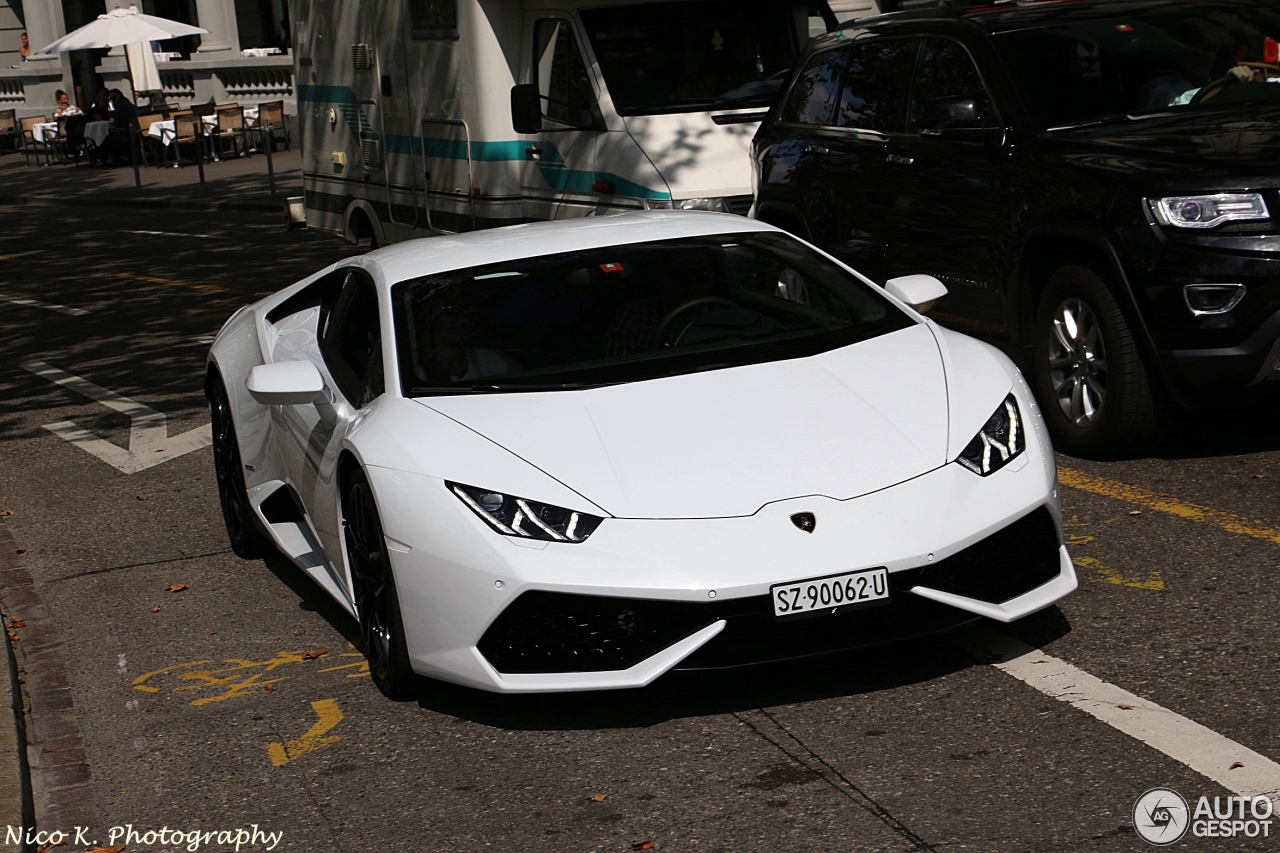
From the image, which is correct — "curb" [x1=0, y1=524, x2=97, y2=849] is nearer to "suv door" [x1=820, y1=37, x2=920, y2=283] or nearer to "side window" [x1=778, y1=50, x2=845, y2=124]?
"suv door" [x1=820, y1=37, x2=920, y2=283]

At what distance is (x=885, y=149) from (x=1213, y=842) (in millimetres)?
5258

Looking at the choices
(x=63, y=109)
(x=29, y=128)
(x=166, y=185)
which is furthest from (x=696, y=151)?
(x=29, y=128)

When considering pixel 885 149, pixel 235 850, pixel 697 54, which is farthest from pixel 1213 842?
pixel 697 54

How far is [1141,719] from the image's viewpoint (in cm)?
452

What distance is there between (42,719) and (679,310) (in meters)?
2.42

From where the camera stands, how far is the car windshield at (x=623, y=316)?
5.42 m

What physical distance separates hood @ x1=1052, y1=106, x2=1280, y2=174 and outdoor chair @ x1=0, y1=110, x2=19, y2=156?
3988 centimetres

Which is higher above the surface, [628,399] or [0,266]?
[628,399]

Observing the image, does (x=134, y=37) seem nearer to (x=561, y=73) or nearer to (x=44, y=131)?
(x=44, y=131)

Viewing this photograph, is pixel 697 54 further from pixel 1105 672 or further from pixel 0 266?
pixel 0 266

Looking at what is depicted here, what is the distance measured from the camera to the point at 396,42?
13484 mm

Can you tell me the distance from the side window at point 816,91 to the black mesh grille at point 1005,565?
4.63 meters

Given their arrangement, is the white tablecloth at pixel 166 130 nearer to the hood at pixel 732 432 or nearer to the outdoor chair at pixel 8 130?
the outdoor chair at pixel 8 130

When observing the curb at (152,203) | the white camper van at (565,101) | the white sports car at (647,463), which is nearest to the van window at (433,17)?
the white camper van at (565,101)
